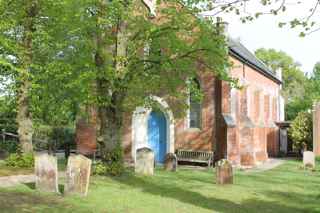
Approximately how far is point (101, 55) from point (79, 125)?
10.1 metres

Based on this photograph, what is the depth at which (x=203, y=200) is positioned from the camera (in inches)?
526

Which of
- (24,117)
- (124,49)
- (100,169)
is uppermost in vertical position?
(124,49)

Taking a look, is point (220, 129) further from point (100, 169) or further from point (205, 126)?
point (100, 169)

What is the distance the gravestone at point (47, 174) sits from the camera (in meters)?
13.8

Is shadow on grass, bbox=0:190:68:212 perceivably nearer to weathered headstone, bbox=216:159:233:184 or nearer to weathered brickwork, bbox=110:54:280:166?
weathered headstone, bbox=216:159:233:184

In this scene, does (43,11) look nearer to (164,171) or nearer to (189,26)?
(189,26)

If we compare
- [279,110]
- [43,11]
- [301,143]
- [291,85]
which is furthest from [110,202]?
[291,85]

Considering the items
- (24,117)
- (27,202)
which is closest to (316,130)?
(24,117)

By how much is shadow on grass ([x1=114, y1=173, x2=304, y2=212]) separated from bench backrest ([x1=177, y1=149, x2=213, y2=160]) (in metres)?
8.62

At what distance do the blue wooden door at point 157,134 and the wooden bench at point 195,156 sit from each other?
4.10 ft

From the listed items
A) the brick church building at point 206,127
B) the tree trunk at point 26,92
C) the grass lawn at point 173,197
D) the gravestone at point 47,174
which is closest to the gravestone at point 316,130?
the brick church building at point 206,127

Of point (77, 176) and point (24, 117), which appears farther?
point (24, 117)

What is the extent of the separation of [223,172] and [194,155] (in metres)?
9.12

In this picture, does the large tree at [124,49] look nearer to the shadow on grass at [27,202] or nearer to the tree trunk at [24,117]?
the tree trunk at [24,117]
